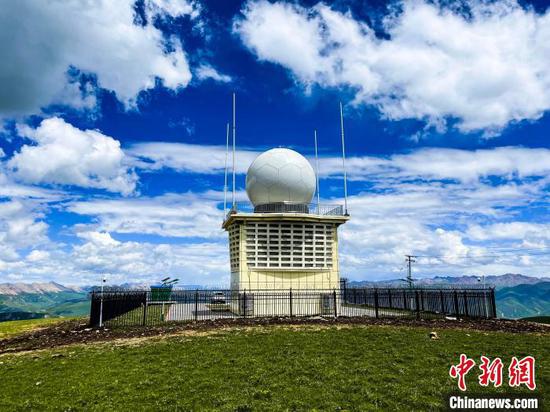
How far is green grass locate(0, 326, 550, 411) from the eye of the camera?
9.13 m

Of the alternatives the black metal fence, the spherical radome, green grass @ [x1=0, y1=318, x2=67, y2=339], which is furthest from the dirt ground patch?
the spherical radome

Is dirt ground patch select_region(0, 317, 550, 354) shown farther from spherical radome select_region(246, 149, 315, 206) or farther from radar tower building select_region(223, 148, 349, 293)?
spherical radome select_region(246, 149, 315, 206)

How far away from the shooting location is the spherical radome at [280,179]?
30.6 metres

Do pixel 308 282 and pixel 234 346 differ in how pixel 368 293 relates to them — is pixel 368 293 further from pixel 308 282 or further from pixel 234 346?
pixel 234 346

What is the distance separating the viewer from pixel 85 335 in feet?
62.4

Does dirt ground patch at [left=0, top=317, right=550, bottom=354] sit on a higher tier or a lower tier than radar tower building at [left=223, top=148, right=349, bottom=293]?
lower

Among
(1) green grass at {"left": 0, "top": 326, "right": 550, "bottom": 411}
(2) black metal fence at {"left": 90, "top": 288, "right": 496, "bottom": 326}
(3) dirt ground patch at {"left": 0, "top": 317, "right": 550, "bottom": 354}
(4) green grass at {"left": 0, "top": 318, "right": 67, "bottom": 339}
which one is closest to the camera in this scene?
(1) green grass at {"left": 0, "top": 326, "right": 550, "bottom": 411}

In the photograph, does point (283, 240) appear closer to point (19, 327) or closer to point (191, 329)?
point (191, 329)

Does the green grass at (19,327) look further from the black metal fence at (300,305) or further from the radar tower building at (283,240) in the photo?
the radar tower building at (283,240)

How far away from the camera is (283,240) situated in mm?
28703

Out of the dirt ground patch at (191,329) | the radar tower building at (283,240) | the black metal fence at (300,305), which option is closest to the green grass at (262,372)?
the dirt ground patch at (191,329)

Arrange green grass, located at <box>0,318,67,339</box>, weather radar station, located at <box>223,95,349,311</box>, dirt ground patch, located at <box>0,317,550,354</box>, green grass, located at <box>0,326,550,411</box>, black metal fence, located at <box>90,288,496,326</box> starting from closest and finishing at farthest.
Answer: green grass, located at <box>0,326,550,411</box>
dirt ground patch, located at <box>0,317,550,354</box>
green grass, located at <box>0,318,67,339</box>
black metal fence, located at <box>90,288,496,326</box>
weather radar station, located at <box>223,95,349,311</box>

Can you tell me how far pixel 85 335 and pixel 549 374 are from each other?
17662mm

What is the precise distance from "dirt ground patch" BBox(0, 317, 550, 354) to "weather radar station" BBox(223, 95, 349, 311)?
6450 mm
